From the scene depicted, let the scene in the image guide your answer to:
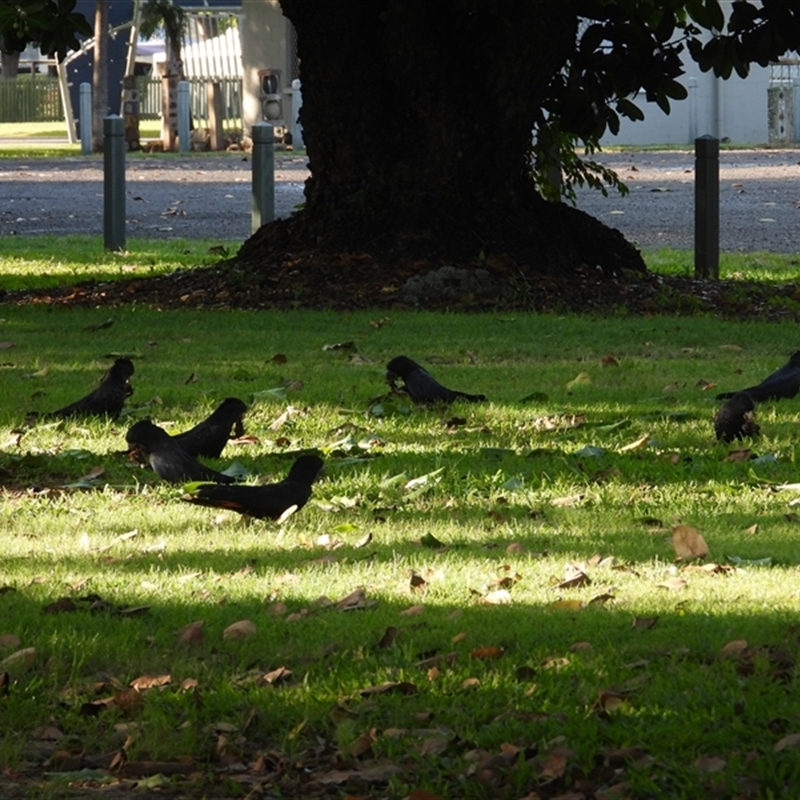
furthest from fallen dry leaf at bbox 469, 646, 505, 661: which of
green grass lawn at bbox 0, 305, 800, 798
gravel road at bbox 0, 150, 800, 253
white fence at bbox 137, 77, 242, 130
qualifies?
white fence at bbox 137, 77, 242, 130

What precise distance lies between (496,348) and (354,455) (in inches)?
126

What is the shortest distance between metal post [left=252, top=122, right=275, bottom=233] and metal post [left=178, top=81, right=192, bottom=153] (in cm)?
2410

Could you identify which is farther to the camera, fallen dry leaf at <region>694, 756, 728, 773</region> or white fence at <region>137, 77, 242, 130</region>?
white fence at <region>137, 77, 242, 130</region>

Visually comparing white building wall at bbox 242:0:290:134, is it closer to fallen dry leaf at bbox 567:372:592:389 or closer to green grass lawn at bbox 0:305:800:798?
fallen dry leaf at bbox 567:372:592:389

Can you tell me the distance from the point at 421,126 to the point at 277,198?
10.1 metres

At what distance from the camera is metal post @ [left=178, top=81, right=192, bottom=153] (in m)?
39.2

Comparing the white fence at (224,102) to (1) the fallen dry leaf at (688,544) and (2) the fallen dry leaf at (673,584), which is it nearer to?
(1) the fallen dry leaf at (688,544)

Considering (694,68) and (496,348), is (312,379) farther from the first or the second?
(694,68)

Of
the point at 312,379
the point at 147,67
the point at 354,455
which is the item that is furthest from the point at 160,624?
the point at 147,67

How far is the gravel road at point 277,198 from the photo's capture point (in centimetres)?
1977

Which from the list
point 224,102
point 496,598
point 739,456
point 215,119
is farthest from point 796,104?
point 496,598

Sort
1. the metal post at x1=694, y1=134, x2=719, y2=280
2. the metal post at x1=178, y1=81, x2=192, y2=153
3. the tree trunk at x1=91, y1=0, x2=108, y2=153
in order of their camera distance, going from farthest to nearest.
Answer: the tree trunk at x1=91, y1=0, x2=108, y2=153, the metal post at x1=178, y1=81, x2=192, y2=153, the metal post at x1=694, y1=134, x2=719, y2=280

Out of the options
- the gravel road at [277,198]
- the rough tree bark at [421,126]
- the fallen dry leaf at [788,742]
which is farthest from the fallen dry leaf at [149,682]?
the gravel road at [277,198]

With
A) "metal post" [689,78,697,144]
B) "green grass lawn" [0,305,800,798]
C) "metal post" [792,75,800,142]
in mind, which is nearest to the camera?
"green grass lawn" [0,305,800,798]
